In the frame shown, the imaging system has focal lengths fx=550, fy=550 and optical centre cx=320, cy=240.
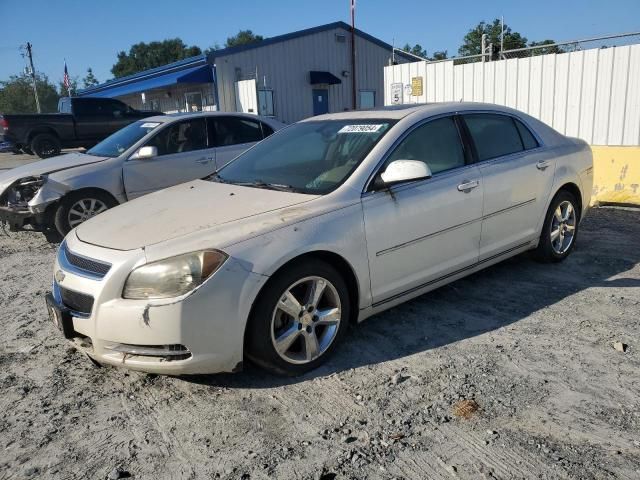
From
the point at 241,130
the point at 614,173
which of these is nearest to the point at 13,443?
the point at 241,130

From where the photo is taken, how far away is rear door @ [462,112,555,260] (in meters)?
4.39

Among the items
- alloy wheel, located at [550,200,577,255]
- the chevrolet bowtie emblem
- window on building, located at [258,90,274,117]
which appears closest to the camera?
the chevrolet bowtie emblem

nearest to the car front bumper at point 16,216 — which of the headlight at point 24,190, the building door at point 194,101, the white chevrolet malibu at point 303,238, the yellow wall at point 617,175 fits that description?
the headlight at point 24,190

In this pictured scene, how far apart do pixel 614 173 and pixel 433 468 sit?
6884 mm

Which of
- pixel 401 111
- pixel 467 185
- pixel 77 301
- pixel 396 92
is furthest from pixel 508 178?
pixel 396 92

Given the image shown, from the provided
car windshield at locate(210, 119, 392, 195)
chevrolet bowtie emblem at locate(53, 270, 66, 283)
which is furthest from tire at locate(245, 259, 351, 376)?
chevrolet bowtie emblem at locate(53, 270, 66, 283)

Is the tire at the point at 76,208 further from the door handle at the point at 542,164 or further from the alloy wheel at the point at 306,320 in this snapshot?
the door handle at the point at 542,164

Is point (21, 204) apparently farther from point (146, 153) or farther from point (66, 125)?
point (66, 125)

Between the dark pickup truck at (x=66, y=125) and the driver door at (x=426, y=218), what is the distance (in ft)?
58.2

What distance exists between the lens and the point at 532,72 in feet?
31.7

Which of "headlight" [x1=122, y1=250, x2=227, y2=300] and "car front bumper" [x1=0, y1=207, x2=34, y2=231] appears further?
"car front bumper" [x1=0, y1=207, x2=34, y2=231]

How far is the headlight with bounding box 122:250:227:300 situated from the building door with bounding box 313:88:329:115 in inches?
891

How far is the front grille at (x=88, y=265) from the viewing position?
3033 mm

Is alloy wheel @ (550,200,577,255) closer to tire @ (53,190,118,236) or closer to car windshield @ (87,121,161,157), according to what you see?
car windshield @ (87,121,161,157)
